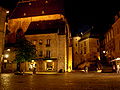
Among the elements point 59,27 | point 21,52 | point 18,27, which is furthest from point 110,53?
point 18,27

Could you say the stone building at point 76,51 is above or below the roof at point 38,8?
below

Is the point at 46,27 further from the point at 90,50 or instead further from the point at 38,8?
the point at 90,50

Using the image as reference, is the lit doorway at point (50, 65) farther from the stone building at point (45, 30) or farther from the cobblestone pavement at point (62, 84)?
the cobblestone pavement at point (62, 84)

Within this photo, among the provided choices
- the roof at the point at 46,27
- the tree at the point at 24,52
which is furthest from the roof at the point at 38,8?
the tree at the point at 24,52

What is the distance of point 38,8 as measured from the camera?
2041 inches

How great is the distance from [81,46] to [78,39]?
14.4 ft

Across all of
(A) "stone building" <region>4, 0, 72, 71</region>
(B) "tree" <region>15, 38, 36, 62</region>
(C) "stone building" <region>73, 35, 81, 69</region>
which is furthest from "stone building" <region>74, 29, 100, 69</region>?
(B) "tree" <region>15, 38, 36, 62</region>

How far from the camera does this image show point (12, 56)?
45.3m

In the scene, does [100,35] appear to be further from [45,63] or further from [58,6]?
[45,63]

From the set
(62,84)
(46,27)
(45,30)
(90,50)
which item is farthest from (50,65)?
(62,84)

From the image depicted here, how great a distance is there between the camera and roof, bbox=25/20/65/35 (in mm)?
45809

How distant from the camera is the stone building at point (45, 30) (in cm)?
4400

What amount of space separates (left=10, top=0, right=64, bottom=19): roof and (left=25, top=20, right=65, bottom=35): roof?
328 centimetres

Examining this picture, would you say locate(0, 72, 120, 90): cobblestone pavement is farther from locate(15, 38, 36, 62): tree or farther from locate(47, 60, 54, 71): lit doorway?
locate(47, 60, 54, 71): lit doorway
